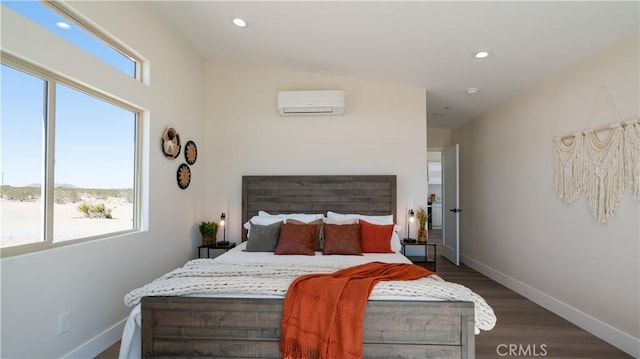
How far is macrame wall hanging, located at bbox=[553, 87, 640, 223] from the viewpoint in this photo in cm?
248

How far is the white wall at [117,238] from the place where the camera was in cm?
193

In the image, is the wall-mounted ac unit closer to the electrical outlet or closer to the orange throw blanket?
the orange throw blanket

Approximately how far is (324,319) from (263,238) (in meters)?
1.77

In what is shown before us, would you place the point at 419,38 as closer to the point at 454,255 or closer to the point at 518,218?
the point at 518,218

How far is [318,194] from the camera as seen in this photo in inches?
166

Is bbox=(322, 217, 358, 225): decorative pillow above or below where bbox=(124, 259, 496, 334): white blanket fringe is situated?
above

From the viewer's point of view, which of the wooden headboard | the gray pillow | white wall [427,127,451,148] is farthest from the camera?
white wall [427,127,451,148]

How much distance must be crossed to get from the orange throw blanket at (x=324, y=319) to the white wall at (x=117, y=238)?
1588 millimetres

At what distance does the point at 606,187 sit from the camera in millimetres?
2709

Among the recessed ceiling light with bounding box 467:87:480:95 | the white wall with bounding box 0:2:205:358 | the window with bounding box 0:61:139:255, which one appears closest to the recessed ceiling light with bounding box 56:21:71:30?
the white wall with bounding box 0:2:205:358

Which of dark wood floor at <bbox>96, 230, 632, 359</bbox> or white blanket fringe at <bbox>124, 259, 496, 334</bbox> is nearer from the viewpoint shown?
white blanket fringe at <bbox>124, 259, 496, 334</bbox>

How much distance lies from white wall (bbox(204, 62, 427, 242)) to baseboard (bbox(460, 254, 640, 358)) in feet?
5.17

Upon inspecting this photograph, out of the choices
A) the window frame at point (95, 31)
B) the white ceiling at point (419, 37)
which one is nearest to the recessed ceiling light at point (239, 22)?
the white ceiling at point (419, 37)

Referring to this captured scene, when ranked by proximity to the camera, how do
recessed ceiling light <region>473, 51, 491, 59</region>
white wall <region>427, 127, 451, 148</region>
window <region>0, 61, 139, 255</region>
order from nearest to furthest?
window <region>0, 61, 139, 255</region>, recessed ceiling light <region>473, 51, 491, 59</region>, white wall <region>427, 127, 451, 148</region>
